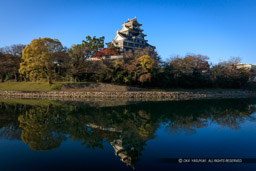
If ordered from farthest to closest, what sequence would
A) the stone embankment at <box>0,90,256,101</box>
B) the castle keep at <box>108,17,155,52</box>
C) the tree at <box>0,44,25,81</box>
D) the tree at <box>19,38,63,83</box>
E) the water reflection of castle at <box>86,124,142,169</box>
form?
the castle keep at <box>108,17,155,52</box>, the tree at <box>0,44,25,81</box>, the tree at <box>19,38,63,83</box>, the stone embankment at <box>0,90,256,101</box>, the water reflection of castle at <box>86,124,142,169</box>

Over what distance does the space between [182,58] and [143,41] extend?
562 inches

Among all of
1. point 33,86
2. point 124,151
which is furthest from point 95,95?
point 124,151

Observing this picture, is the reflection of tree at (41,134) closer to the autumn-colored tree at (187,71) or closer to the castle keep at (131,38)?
the autumn-colored tree at (187,71)

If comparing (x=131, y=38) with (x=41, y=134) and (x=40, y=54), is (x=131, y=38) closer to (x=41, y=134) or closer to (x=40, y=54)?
(x=40, y=54)

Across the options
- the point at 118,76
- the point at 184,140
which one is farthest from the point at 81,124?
the point at 118,76

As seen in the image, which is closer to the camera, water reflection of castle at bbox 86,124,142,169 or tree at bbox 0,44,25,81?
water reflection of castle at bbox 86,124,142,169

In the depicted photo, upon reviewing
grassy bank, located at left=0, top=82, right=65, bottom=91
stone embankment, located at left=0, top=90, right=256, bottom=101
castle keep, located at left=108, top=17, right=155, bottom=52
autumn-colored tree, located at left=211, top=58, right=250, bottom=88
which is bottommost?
stone embankment, located at left=0, top=90, right=256, bottom=101

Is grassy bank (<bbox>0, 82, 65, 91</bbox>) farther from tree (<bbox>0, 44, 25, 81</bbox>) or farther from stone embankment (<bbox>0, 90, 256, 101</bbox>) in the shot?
tree (<bbox>0, 44, 25, 81</bbox>)

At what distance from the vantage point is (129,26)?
43.2 metres

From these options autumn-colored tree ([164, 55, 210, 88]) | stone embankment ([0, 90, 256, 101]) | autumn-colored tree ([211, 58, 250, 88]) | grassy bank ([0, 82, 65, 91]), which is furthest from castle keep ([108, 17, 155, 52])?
grassy bank ([0, 82, 65, 91])

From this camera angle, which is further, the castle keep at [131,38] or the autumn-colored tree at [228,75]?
the castle keep at [131,38]

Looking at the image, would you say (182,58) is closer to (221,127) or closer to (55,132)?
(221,127)

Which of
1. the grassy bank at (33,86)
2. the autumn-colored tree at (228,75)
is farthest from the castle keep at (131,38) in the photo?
the grassy bank at (33,86)

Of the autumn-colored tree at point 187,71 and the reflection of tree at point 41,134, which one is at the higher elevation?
the autumn-colored tree at point 187,71
